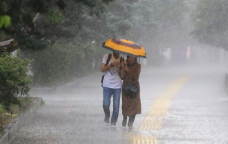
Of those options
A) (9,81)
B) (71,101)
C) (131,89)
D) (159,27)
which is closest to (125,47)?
(131,89)

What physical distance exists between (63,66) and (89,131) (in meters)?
14.0

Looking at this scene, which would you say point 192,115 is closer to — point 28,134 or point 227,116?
point 227,116

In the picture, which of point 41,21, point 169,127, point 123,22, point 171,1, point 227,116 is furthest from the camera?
point 171,1

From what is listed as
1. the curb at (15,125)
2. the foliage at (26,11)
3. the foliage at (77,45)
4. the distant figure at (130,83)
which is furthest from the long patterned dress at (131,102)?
the foliage at (26,11)

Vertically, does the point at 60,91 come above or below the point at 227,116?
below

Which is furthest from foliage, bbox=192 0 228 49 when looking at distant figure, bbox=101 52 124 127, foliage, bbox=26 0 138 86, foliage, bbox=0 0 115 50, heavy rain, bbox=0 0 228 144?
foliage, bbox=0 0 115 50

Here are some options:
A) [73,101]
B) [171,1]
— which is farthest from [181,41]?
[73,101]

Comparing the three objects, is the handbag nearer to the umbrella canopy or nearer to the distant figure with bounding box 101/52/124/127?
the distant figure with bounding box 101/52/124/127

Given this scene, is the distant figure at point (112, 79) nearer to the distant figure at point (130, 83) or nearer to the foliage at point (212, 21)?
the distant figure at point (130, 83)

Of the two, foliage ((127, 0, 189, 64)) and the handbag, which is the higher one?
the handbag

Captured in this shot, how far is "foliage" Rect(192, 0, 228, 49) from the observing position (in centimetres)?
4216

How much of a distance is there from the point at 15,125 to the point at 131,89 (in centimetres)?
235

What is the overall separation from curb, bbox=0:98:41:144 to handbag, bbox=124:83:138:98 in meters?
2.22

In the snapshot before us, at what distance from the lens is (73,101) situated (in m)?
18.7
